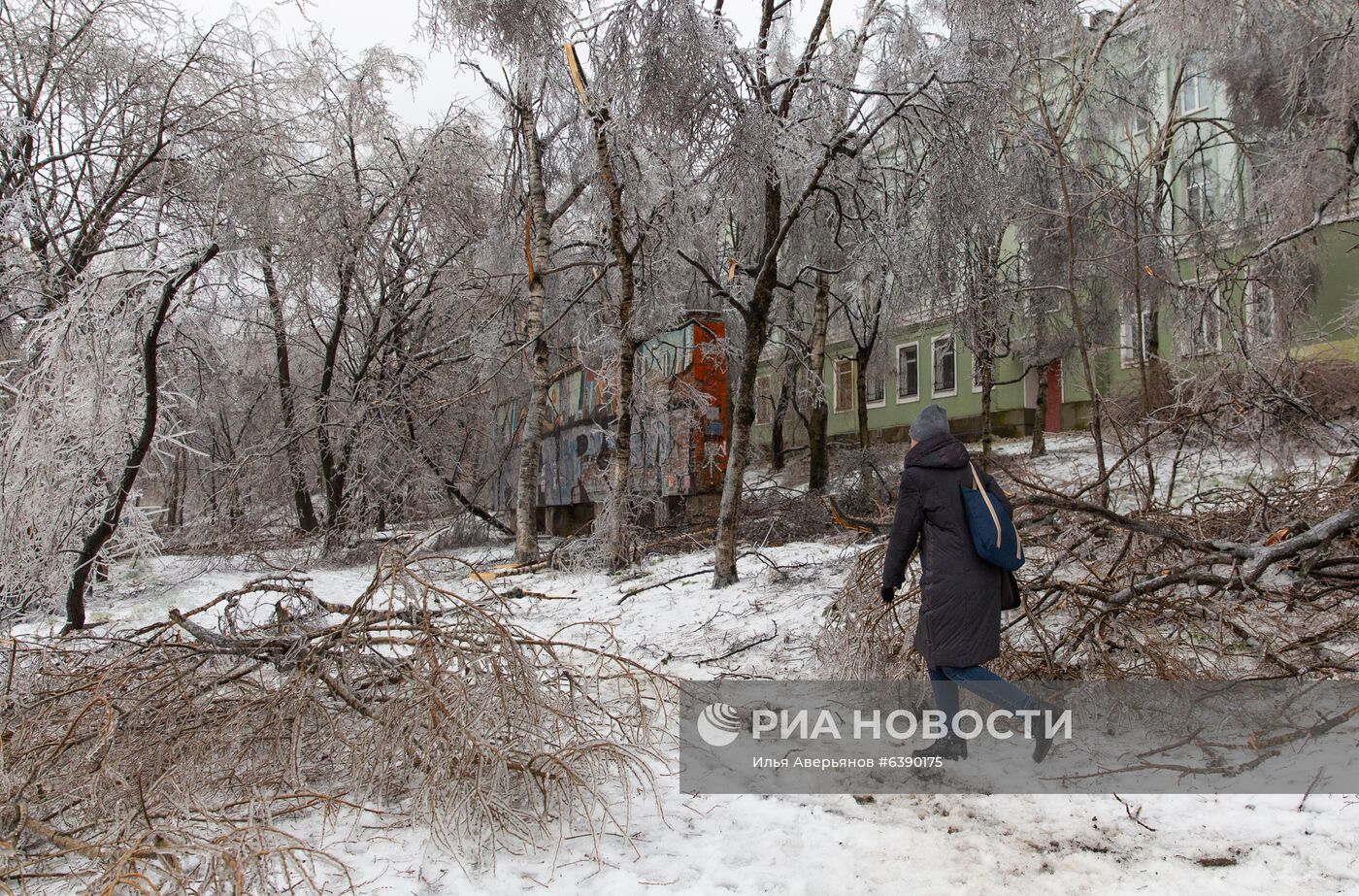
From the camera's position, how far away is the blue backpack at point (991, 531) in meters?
3.71

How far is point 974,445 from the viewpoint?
2284 centimetres

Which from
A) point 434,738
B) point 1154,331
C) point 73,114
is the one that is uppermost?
point 73,114

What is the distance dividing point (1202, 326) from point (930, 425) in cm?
480

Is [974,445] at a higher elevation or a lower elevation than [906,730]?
higher

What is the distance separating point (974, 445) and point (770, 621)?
1748 cm

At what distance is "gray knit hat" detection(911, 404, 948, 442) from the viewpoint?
13.0 ft

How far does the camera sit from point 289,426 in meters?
13.8

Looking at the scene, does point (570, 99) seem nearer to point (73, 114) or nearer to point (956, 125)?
point (956, 125)

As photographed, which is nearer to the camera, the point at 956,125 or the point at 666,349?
the point at 956,125

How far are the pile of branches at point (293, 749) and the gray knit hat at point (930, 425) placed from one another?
1.71 metres

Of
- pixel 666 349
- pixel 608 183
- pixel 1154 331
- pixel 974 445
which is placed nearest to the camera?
pixel 608 183

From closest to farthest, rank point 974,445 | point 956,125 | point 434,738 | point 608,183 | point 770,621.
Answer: point 434,738
point 770,621
point 956,125
point 608,183
point 974,445

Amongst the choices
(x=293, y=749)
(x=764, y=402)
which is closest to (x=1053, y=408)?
(x=764, y=402)

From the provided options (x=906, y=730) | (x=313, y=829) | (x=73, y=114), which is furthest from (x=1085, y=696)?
(x=73, y=114)
